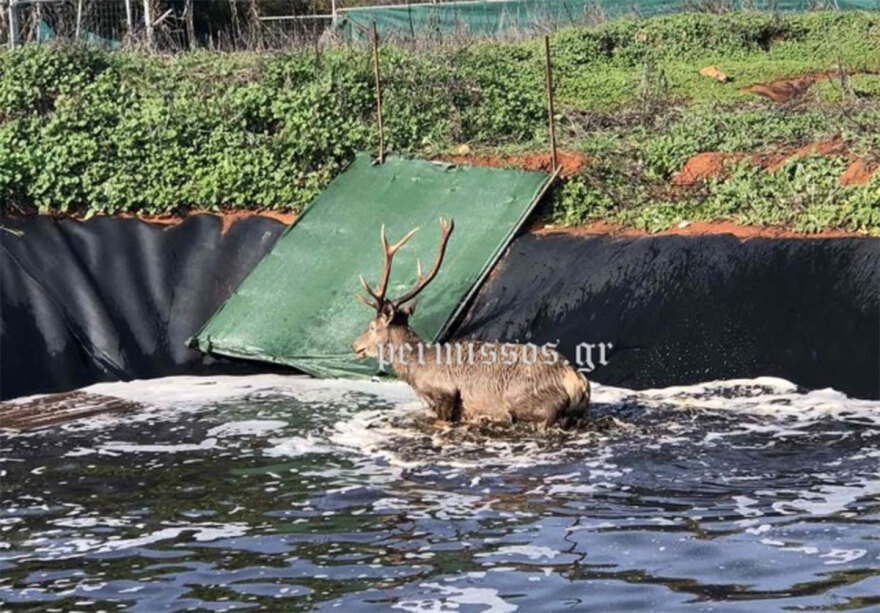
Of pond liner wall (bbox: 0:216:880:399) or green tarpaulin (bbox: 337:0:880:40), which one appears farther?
green tarpaulin (bbox: 337:0:880:40)

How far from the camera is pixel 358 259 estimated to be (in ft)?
42.8

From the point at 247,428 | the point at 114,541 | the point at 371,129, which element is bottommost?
the point at 114,541

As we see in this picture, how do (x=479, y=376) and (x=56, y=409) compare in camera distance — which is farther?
(x=56, y=409)

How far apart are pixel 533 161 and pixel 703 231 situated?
7.61 ft

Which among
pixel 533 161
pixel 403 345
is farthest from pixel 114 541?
pixel 533 161

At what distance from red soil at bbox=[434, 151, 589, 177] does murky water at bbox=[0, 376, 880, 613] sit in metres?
3.39

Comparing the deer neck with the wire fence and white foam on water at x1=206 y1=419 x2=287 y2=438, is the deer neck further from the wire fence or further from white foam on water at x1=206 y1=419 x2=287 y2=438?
the wire fence

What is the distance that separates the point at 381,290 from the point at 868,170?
4.43 meters


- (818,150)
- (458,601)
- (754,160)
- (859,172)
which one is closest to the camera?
(458,601)

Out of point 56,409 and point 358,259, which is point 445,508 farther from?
point 358,259

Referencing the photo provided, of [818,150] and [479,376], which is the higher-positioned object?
[818,150]

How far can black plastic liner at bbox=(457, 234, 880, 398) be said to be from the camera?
35.4 ft

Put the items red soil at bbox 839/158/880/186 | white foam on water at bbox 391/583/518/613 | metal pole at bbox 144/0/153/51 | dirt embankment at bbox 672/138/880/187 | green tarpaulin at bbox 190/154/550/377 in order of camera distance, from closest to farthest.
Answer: white foam on water at bbox 391/583/518/613 < green tarpaulin at bbox 190/154/550/377 < red soil at bbox 839/158/880/186 < dirt embankment at bbox 672/138/880/187 < metal pole at bbox 144/0/153/51

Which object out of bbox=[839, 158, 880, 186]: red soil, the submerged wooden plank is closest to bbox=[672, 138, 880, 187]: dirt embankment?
bbox=[839, 158, 880, 186]: red soil
